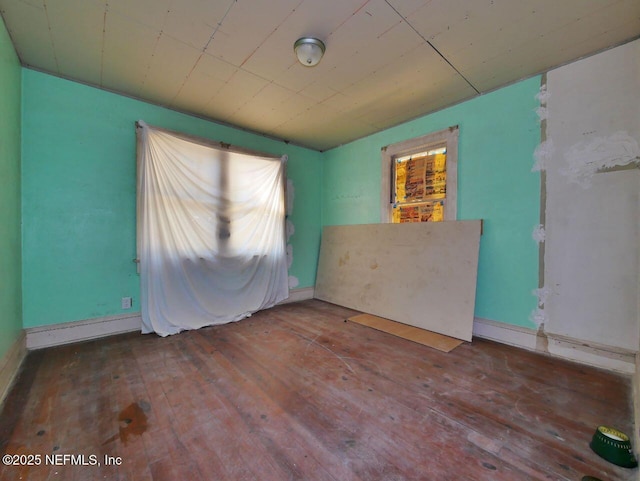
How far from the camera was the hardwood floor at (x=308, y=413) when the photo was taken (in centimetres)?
125

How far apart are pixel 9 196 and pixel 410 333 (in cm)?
Answer: 389

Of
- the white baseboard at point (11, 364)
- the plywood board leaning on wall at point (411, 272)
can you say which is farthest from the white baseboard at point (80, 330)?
the plywood board leaning on wall at point (411, 272)

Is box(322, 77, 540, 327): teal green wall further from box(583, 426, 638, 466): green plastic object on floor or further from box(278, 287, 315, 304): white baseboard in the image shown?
box(278, 287, 315, 304): white baseboard

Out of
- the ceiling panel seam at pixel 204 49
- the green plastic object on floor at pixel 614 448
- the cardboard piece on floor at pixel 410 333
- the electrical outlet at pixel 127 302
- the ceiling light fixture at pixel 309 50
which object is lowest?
the cardboard piece on floor at pixel 410 333

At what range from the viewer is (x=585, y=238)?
7.38 ft

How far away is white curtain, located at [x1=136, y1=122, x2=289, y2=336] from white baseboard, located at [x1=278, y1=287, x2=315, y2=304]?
35cm

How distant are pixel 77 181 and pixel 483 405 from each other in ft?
13.3

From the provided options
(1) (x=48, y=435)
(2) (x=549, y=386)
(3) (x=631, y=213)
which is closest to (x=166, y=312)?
(1) (x=48, y=435)

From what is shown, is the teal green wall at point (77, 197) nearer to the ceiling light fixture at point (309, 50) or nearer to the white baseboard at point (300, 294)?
the ceiling light fixture at point (309, 50)

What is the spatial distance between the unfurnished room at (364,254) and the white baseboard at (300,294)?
1.71 feet

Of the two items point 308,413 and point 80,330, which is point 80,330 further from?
point 308,413

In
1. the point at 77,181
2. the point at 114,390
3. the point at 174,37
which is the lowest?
the point at 114,390

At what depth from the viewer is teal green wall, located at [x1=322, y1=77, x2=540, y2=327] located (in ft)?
8.39

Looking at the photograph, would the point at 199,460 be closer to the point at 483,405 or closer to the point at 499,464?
the point at 499,464
